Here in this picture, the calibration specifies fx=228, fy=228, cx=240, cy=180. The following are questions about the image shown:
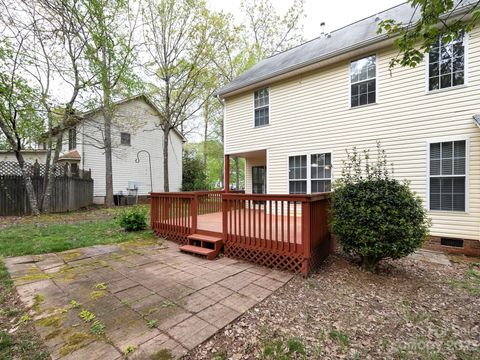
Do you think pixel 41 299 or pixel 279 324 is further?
pixel 41 299

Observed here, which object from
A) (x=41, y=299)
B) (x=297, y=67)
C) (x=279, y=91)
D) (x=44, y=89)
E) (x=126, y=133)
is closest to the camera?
(x=41, y=299)

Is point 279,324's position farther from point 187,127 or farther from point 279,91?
point 187,127

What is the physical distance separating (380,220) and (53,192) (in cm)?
1240

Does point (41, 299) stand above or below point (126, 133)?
below

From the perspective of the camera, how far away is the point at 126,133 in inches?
598

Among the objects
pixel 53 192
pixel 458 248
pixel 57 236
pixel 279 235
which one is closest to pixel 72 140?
pixel 53 192

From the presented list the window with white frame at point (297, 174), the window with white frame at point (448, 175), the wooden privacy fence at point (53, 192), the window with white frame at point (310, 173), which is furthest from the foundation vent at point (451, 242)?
the wooden privacy fence at point (53, 192)

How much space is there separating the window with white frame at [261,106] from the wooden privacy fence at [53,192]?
9292 mm

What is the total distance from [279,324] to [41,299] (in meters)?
3.02

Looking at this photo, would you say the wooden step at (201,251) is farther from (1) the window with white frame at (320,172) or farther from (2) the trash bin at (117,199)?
(2) the trash bin at (117,199)

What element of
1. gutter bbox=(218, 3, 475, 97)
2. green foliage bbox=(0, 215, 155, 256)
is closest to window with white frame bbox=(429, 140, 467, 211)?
gutter bbox=(218, 3, 475, 97)

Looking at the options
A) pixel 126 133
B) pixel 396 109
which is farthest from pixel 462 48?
pixel 126 133

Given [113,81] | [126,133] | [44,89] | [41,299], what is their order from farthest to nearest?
[126,133] → [113,81] → [44,89] → [41,299]

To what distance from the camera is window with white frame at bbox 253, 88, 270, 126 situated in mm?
8367
